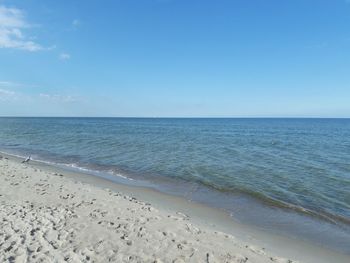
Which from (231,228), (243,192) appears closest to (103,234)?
(231,228)

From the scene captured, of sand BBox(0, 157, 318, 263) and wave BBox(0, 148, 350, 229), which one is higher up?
sand BBox(0, 157, 318, 263)

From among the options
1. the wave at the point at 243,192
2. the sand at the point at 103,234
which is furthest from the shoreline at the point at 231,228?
the wave at the point at 243,192

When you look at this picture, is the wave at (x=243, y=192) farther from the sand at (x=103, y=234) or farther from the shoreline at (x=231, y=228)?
the sand at (x=103, y=234)

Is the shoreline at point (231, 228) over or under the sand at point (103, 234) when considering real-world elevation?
under

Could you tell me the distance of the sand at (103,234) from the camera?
7367 millimetres

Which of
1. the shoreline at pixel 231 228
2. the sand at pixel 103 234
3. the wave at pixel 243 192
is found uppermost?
the sand at pixel 103 234

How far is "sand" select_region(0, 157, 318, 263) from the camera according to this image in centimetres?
737

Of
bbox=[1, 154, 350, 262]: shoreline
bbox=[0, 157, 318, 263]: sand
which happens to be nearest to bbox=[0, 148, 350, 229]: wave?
bbox=[1, 154, 350, 262]: shoreline

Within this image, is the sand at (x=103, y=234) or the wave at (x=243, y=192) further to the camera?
the wave at (x=243, y=192)

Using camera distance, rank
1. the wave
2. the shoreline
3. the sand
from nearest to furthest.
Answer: the sand, the shoreline, the wave

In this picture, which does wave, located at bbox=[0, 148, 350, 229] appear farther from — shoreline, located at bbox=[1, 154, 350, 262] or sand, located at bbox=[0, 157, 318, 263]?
sand, located at bbox=[0, 157, 318, 263]

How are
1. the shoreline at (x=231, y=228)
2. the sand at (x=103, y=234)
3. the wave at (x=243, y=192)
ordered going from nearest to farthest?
the sand at (x=103, y=234)
the shoreline at (x=231, y=228)
the wave at (x=243, y=192)

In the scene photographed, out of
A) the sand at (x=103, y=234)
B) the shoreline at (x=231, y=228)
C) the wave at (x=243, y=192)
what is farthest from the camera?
the wave at (x=243, y=192)

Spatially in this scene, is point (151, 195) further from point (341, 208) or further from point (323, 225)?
point (341, 208)
